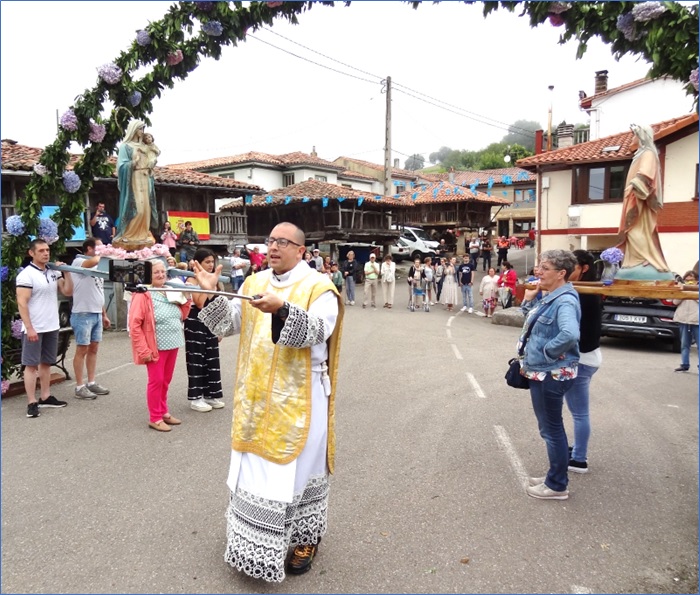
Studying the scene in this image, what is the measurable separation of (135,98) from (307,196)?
70.0 feet

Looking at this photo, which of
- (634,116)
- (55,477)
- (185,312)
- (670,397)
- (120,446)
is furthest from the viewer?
(634,116)

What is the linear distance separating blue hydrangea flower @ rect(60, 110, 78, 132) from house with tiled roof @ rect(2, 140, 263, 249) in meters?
10.3

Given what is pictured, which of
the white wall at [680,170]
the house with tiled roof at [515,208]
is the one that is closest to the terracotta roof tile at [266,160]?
the house with tiled roof at [515,208]

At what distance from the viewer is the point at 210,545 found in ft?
11.6

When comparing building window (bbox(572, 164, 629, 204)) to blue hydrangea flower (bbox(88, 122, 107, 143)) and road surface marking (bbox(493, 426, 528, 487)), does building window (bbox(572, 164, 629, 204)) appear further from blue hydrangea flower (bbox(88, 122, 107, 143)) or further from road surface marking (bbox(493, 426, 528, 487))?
blue hydrangea flower (bbox(88, 122, 107, 143))

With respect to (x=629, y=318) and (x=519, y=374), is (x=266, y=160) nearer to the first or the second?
(x=629, y=318)

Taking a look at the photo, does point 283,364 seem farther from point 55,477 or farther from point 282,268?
point 55,477

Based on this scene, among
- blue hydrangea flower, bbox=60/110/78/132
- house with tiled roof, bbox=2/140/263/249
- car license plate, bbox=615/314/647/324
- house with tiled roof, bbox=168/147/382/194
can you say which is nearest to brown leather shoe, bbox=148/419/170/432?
blue hydrangea flower, bbox=60/110/78/132

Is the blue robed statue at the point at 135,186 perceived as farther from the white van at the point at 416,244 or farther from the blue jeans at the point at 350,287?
the white van at the point at 416,244

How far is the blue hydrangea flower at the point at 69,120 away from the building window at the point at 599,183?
17.9 m

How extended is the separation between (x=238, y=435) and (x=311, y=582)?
936mm

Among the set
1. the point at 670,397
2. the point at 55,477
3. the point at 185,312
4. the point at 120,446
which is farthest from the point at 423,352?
the point at 55,477

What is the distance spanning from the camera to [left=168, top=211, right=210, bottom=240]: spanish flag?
68.7 feet

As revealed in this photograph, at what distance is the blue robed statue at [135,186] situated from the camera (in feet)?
21.8
